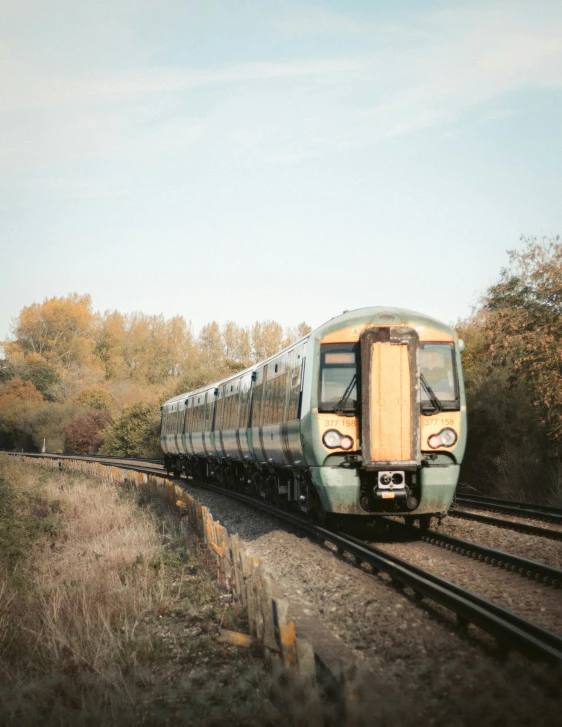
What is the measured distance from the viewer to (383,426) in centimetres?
1087

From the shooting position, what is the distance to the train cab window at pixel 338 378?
11.1 meters

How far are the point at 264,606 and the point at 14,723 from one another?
2.00 m

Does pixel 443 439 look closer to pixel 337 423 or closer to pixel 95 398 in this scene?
pixel 337 423

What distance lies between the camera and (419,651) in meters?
6.02

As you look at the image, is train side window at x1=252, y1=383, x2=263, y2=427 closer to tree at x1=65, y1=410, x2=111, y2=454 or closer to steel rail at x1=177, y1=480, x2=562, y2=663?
steel rail at x1=177, y1=480, x2=562, y2=663

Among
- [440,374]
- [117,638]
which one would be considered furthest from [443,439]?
[117,638]

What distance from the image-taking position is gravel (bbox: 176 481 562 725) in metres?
4.47

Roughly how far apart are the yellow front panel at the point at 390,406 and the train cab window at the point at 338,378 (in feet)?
1.17

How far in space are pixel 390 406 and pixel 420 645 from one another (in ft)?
16.5

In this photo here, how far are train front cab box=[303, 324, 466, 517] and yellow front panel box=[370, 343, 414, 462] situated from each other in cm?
1

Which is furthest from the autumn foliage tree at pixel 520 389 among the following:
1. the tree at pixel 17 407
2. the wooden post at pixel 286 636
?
the tree at pixel 17 407

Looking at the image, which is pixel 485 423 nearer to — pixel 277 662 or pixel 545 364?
pixel 545 364

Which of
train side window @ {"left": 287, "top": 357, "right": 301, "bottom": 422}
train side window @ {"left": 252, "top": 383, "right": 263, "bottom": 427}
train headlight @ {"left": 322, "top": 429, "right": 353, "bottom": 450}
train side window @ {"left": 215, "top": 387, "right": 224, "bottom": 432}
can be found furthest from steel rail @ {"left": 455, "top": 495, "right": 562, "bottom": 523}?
train side window @ {"left": 215, "top": 387, "right": 224, "bottom": 432}

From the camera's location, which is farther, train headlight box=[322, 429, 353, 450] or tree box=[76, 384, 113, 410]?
tree box=[76, 384, 113, 410]
